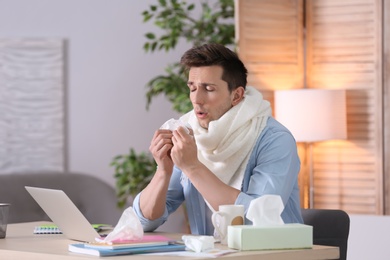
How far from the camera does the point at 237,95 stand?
3.04 metres

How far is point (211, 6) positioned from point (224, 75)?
10.5ft

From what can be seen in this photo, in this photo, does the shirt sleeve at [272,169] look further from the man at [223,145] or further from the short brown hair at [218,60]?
the short brown hair at [218,60]

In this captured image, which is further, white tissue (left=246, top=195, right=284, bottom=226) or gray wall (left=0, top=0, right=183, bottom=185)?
gray wall (left=0, top=0, right=183, bottom=185)

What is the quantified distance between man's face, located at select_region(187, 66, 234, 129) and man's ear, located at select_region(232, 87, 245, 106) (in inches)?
A: 1.7

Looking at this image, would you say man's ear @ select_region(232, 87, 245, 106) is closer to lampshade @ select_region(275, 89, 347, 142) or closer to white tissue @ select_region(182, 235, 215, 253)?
white tissue @ select_region(182, 235, 215, 253)

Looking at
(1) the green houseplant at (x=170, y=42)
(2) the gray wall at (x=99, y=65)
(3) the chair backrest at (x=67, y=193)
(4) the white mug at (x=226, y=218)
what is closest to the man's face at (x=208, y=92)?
(4) the white mug at (x=226, y=218)

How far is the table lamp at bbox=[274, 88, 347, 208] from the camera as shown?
4.87 metres

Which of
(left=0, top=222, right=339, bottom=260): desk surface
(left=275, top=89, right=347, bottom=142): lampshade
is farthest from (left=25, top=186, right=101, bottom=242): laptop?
(left=275, top=89, right=347, bottom=142): lampshade

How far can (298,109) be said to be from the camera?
192 inches

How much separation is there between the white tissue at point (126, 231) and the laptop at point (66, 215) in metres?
0.18

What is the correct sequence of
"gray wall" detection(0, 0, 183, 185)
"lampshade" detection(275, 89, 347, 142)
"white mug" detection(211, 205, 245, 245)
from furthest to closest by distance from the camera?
"gray wall" detection(0, 0, 183, 185)
"lampshade" detection(275, 89, 347, 142)
"white mug" detection(211, 205, 245, 245)

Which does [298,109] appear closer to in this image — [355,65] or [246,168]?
[355,65]

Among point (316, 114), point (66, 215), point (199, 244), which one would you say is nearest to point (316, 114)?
point (316, 114)

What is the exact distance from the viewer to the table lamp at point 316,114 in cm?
487
